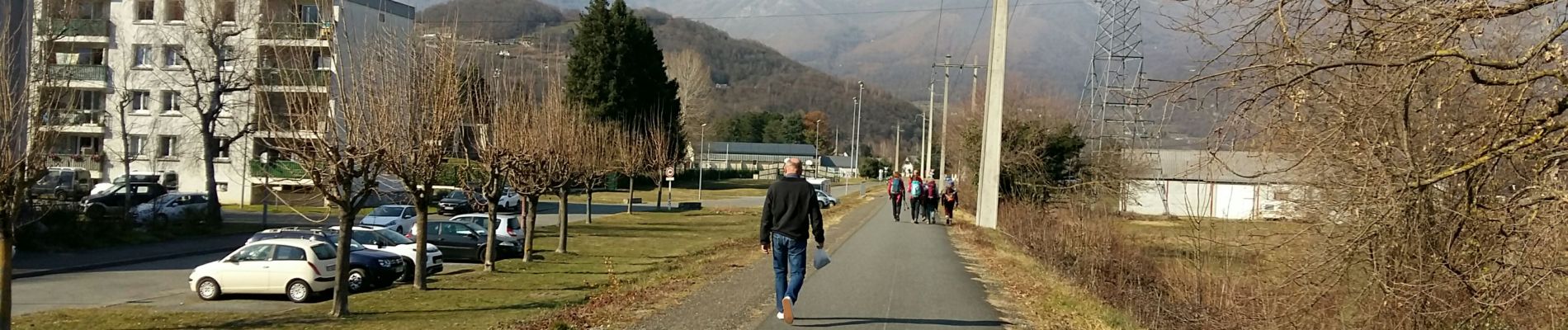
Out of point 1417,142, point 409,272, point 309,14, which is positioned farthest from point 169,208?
point 1417,142

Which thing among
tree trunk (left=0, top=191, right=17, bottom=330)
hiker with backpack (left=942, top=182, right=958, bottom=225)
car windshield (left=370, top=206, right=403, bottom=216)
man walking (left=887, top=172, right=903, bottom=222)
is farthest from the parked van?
hiker with backpack (left=942, top=182, right=958, bottom=225)

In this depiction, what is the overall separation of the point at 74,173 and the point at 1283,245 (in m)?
46.8

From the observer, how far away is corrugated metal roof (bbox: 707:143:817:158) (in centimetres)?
15075

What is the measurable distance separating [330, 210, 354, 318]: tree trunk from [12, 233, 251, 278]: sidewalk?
1276cm

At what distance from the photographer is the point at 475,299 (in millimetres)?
19469

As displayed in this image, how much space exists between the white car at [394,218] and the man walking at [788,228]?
28209 millimetres

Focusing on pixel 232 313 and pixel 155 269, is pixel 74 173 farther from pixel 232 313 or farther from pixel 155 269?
pixel 232 313

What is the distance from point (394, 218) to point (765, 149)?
116568 mm

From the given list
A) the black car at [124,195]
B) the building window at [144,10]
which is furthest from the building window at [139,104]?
the black car at [124,195]

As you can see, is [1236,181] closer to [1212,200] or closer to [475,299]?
[1212,200]

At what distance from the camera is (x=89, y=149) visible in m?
55.3

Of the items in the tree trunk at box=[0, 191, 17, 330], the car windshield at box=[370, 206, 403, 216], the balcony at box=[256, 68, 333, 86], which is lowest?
the car windshield at box=[370, 206, 403, 216]

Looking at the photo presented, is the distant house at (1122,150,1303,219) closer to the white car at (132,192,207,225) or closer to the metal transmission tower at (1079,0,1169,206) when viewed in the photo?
the metal transmission tower at (1079,0,1169,206)

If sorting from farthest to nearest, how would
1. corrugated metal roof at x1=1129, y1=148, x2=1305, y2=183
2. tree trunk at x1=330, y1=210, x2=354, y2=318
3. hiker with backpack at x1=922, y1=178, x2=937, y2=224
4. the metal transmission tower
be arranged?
the metal transmission tower → hiker with backpack at x1=922, y1=178, x2=937, y2=224 → tree trunk at x1=330, y1=210, x2=354, y2=318 → corrugated metal roof at x1=1129, y1=148, x2=1305, y2=183
